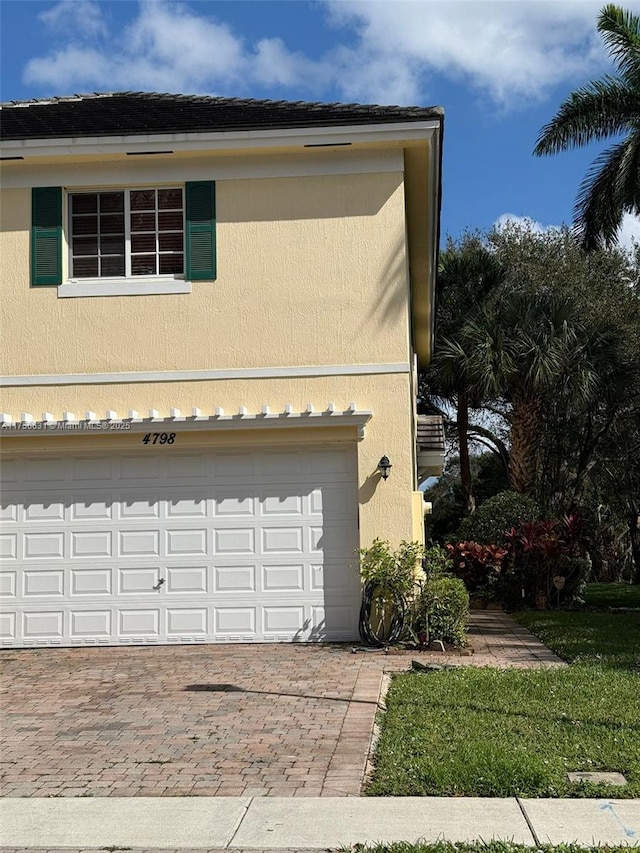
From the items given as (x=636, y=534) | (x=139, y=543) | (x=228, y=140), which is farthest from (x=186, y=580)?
(x=636, y=534)

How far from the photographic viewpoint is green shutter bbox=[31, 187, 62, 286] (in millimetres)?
13047

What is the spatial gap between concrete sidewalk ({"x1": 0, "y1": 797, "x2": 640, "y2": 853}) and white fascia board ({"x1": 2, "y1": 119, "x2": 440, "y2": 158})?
29.4 feet

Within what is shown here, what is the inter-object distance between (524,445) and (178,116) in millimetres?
13794

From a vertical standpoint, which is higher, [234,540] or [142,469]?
[142,469]

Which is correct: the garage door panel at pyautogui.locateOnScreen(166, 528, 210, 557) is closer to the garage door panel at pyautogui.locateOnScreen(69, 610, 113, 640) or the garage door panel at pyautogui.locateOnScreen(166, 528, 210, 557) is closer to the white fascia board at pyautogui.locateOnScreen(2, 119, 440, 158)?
the garage door panel at pyautogui.locateOnScreen(69, 610, 113, 640)

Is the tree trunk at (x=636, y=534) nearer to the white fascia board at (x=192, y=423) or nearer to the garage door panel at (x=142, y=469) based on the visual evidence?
Answer: the white fascia board at (x=192, y=423)

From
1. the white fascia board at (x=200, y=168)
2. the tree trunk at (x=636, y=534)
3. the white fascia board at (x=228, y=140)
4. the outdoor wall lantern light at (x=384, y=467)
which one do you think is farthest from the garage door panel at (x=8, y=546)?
the tree trunk at (x=636, y=534)

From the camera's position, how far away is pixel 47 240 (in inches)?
514

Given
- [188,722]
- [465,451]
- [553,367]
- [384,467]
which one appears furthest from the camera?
[465,451]

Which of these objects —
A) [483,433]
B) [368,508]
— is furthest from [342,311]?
[483,433]

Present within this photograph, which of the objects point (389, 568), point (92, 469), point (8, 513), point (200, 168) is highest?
→ point (200, 168)

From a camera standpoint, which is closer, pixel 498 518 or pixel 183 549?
pixel 183 549

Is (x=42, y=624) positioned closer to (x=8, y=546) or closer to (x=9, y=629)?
(x=9, y=629)

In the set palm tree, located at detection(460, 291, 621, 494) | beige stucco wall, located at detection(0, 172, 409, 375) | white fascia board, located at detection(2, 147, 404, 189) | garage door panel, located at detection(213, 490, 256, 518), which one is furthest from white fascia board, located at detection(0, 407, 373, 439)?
palm tree, located at detection(460, 291, 621, 494)
